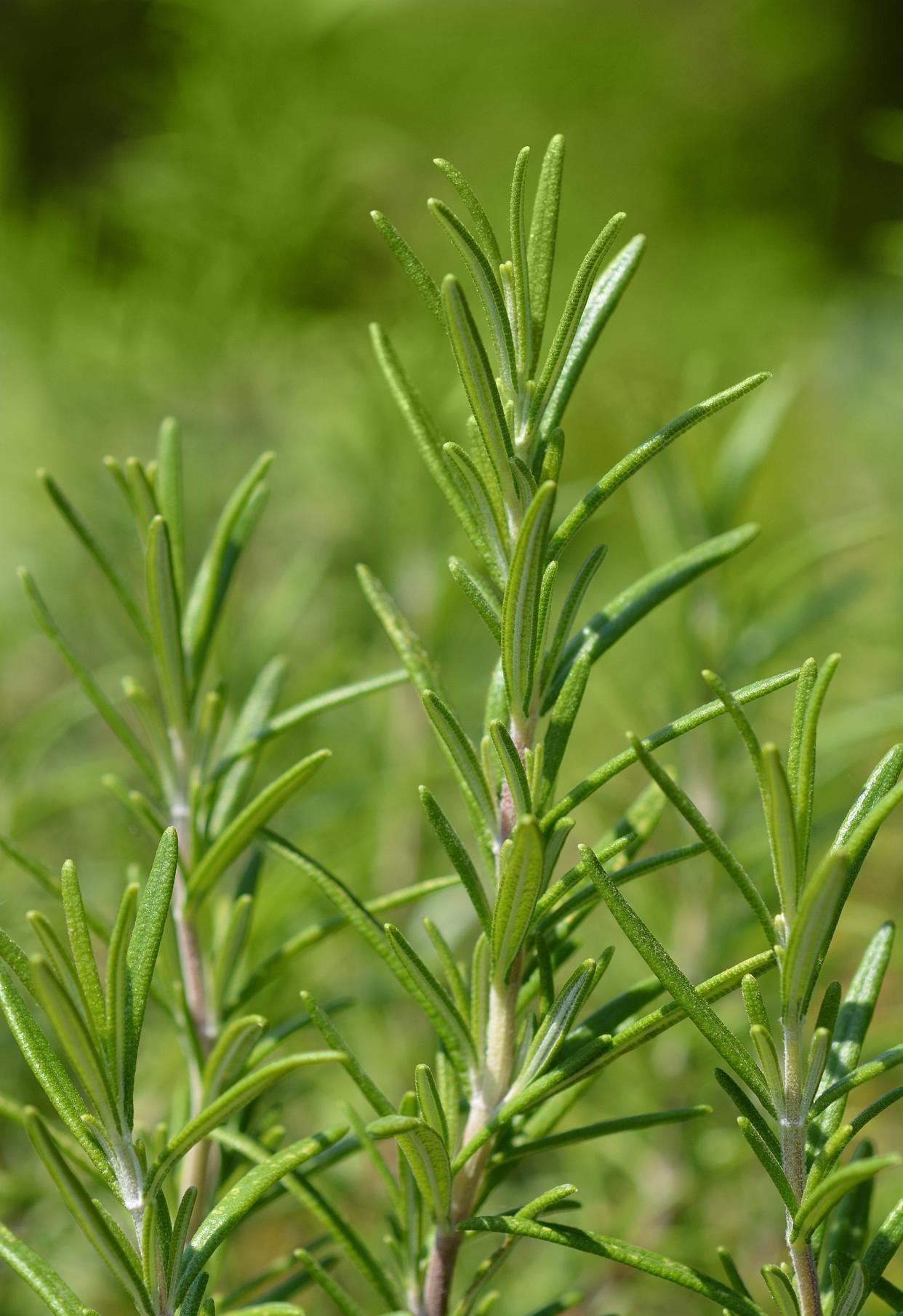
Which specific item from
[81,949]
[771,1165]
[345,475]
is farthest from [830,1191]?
[345,475]

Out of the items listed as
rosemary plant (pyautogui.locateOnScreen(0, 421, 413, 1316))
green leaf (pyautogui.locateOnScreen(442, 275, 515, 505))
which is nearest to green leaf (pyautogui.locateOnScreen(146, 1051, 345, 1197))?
rosemary plant (pyautogui.locateOnScreen(0, 421, 413, 1316))

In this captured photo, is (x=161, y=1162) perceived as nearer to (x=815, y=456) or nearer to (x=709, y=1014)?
(x=709, y=1014)

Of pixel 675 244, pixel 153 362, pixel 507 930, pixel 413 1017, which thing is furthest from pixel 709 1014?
pixel 675 244

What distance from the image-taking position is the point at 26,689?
0.84 m

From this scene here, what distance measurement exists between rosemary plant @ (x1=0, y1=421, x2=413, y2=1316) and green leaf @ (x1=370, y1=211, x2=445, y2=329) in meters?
0.07

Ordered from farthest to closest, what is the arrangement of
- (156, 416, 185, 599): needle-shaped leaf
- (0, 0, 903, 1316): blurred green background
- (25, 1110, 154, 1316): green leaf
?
1. (0, 0, 903, 1316): blurred green background
2. (156, 416, 185, 599): needle-shaped leaf
3. (25, 1110, 154, 1316): green leaf

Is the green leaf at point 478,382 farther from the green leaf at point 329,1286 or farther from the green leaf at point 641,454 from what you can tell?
the green leaf at point 329,1286

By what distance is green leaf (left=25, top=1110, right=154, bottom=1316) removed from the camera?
144mm

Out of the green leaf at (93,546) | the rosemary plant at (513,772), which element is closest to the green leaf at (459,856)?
the rosemary plant at (513,772)

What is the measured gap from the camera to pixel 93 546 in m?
0.25

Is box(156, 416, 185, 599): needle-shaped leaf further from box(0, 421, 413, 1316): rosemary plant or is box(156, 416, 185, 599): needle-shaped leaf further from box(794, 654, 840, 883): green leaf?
box(794, 654, 840, 883): green leaf

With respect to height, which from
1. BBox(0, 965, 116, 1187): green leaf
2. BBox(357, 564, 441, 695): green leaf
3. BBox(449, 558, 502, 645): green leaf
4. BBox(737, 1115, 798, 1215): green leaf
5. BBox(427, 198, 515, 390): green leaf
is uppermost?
BBox(427, 198, 515, 390): green leaf

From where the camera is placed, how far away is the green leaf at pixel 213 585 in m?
0.26

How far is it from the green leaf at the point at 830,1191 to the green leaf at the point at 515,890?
58 mm
